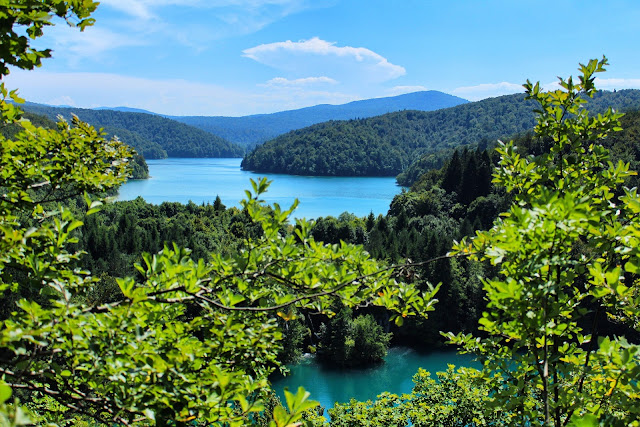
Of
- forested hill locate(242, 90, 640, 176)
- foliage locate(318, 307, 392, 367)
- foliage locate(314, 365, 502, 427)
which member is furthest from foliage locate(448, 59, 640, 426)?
forested hill locate(242, 90, 640, 176)

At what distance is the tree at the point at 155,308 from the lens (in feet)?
6.95

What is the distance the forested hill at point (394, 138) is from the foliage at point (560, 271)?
113 meters

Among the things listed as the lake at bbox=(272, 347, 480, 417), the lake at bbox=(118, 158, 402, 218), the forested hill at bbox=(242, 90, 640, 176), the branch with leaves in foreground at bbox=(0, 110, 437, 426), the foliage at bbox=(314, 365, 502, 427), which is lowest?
the lake at bbox=(272, 347, 480, 417)

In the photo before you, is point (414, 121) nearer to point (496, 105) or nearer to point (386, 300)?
point (496, 105)

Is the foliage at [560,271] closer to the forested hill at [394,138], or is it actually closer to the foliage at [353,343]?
the foliage at [353,343]

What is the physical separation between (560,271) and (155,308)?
235 cm

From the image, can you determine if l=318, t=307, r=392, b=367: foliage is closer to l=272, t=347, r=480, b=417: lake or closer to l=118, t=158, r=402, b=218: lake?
l=272, t=347, r=480, b=417: lake

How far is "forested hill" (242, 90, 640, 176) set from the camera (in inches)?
4909

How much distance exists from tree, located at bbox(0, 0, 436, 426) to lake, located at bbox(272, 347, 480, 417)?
20.2 meters

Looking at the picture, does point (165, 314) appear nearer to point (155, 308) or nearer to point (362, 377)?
point (155, 308)

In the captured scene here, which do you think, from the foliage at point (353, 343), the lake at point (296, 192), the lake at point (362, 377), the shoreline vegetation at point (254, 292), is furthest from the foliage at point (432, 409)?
the lake at point (296, 192)

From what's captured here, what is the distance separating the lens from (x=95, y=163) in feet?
12.3

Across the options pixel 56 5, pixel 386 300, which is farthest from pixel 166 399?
pixel 56 5

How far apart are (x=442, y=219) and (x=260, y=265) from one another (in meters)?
43.1
